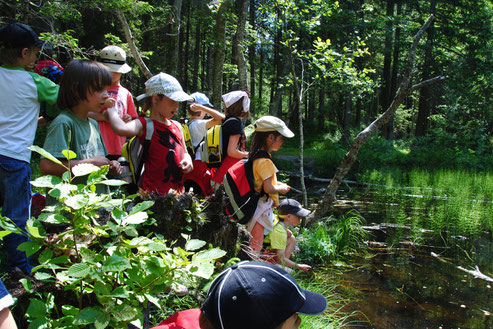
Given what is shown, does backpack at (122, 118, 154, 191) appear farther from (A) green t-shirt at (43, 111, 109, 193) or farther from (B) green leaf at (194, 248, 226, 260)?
(B) green leaf at (194, 248, 226, 260)

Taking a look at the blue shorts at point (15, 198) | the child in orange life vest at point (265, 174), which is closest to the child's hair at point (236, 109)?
the child in orange life vest at point (265, 174)

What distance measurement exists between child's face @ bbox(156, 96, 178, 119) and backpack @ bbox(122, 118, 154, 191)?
132mm

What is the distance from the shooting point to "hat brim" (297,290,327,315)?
4.56 ft

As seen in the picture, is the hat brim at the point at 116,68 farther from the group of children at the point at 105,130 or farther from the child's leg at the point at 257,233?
the child's leg at the point at 257,233

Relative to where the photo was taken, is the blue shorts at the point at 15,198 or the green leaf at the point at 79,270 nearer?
the green leaf at the point at 79,270

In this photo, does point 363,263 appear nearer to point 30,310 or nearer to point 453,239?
point 453,239

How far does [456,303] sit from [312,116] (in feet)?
95.2

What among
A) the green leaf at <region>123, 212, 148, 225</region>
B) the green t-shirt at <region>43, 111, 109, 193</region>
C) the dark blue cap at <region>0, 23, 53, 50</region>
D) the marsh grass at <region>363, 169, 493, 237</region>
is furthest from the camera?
the marsh grass at <region>363, 169, 493, 237</region>

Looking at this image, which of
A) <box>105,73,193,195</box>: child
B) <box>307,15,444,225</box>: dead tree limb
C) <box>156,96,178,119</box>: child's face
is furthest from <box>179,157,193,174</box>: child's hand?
<box>307,15,444,225</box>: dead tree limb

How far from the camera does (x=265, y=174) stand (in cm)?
356

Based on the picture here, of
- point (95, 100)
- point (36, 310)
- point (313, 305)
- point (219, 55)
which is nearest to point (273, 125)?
point (95, 100)

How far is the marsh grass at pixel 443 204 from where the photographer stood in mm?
6750

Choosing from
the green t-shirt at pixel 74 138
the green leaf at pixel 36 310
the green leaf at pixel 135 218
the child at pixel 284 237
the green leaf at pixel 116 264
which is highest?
Answer: the green t-shirt at pixel 74 138

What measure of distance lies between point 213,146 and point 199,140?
31cm
